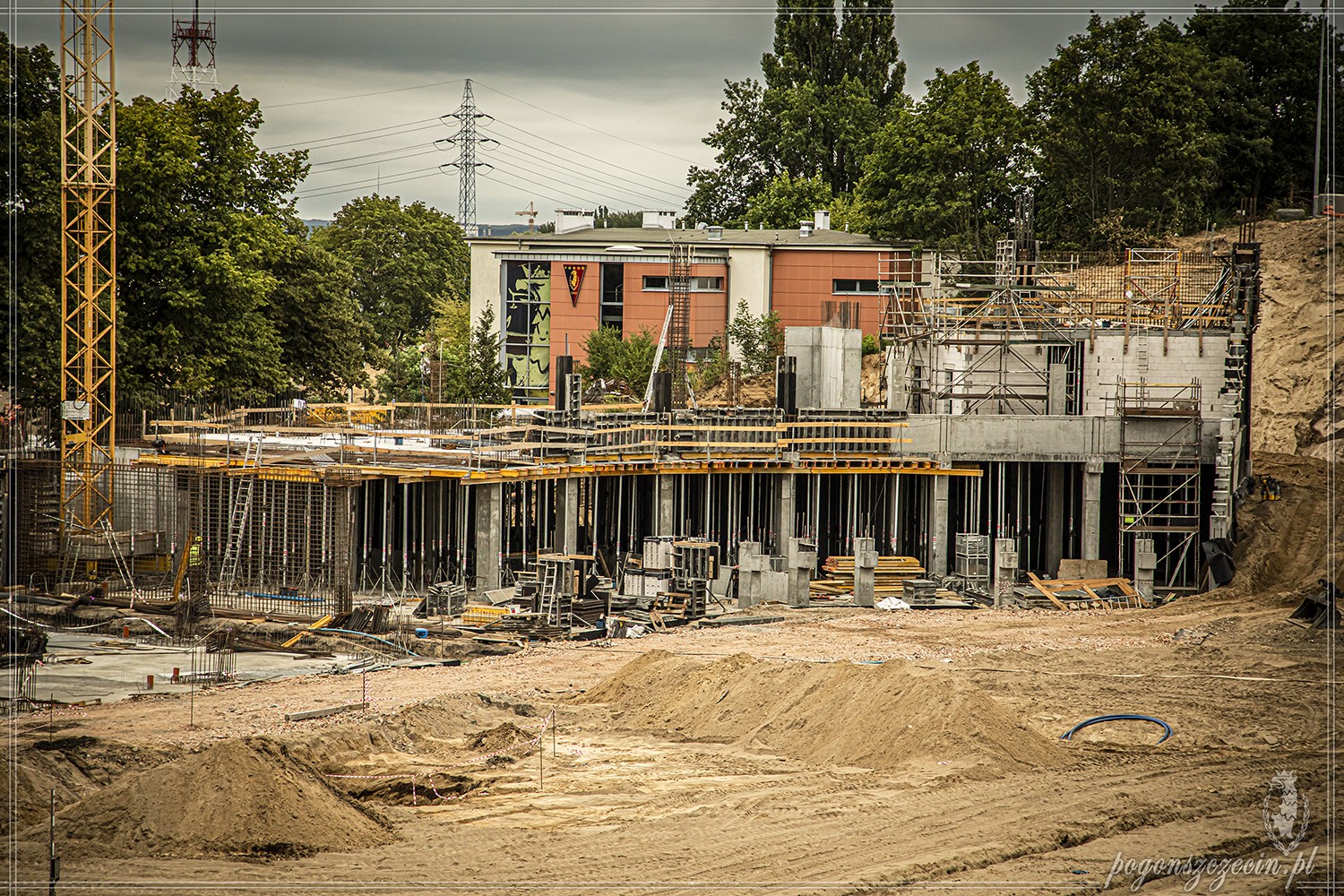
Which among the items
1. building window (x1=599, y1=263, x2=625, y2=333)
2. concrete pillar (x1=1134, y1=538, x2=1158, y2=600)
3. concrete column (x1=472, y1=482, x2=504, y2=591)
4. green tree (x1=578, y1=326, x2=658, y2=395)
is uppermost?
building window (x1=599, y1=263, x2=625, y2=333)

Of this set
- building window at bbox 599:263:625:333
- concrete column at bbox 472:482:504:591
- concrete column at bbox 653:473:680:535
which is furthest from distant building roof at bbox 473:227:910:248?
concrete column at bbox 472:482:504:591

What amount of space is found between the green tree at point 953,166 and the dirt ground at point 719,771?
33.1m

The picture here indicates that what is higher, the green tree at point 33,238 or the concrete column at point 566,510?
the green tree at point 33,238

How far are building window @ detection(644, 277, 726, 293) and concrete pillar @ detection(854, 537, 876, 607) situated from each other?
26.6m

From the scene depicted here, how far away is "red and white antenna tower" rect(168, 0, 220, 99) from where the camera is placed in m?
45.0

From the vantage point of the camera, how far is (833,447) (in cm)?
3381

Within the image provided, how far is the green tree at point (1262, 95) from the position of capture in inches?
2208

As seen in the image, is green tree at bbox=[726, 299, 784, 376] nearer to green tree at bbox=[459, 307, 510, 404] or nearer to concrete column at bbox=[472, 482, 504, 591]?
green tree at bbox=[459, 307, 510, 404]

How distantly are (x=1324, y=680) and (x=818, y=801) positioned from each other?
33.0 feet

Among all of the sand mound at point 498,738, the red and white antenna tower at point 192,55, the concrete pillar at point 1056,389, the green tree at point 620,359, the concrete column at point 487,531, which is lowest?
the sand mound at point 498,738

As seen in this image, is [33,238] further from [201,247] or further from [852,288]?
[852,288]

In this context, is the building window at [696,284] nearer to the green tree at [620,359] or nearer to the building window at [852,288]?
the green tree at [620,359]

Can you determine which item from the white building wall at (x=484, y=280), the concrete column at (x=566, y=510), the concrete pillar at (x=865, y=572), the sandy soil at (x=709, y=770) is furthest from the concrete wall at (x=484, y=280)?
the sandy soil at (x=709, y=770)

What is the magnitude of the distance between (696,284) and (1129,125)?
57.8ft
